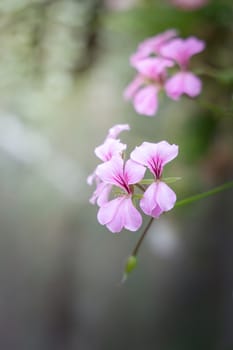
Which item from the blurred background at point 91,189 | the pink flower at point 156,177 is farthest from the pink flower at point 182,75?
the blurred background at point 91,189

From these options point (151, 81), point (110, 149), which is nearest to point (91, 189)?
point (151, 81)

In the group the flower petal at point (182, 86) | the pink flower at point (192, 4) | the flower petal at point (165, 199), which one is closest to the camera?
the flower petal at point (165, 199)

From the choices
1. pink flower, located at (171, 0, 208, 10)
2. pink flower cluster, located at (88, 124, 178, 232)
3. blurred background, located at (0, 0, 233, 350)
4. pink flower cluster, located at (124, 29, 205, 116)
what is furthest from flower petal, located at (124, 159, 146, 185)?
pink flower, located at (171, 0, 208, 10)

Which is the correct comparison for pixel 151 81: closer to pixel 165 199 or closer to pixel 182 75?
pixel 182 75

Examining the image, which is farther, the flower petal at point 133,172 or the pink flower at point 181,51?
the pink flower at point 181,51

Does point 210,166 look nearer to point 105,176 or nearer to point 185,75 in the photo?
point 185,75

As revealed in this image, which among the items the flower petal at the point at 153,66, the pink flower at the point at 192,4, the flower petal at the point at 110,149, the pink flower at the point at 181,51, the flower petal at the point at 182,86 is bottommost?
the flower petal at the point at 110,149

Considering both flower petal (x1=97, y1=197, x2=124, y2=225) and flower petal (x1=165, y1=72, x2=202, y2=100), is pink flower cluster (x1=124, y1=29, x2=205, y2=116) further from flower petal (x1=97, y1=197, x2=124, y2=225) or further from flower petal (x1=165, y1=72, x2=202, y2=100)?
flower petal (x1=97, y1=197, x2=124, y2=225)

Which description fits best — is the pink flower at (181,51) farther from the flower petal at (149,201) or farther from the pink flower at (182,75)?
the flower petal at (149,201)

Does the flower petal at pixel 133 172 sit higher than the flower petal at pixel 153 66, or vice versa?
the flower petal at pixel 153 66
